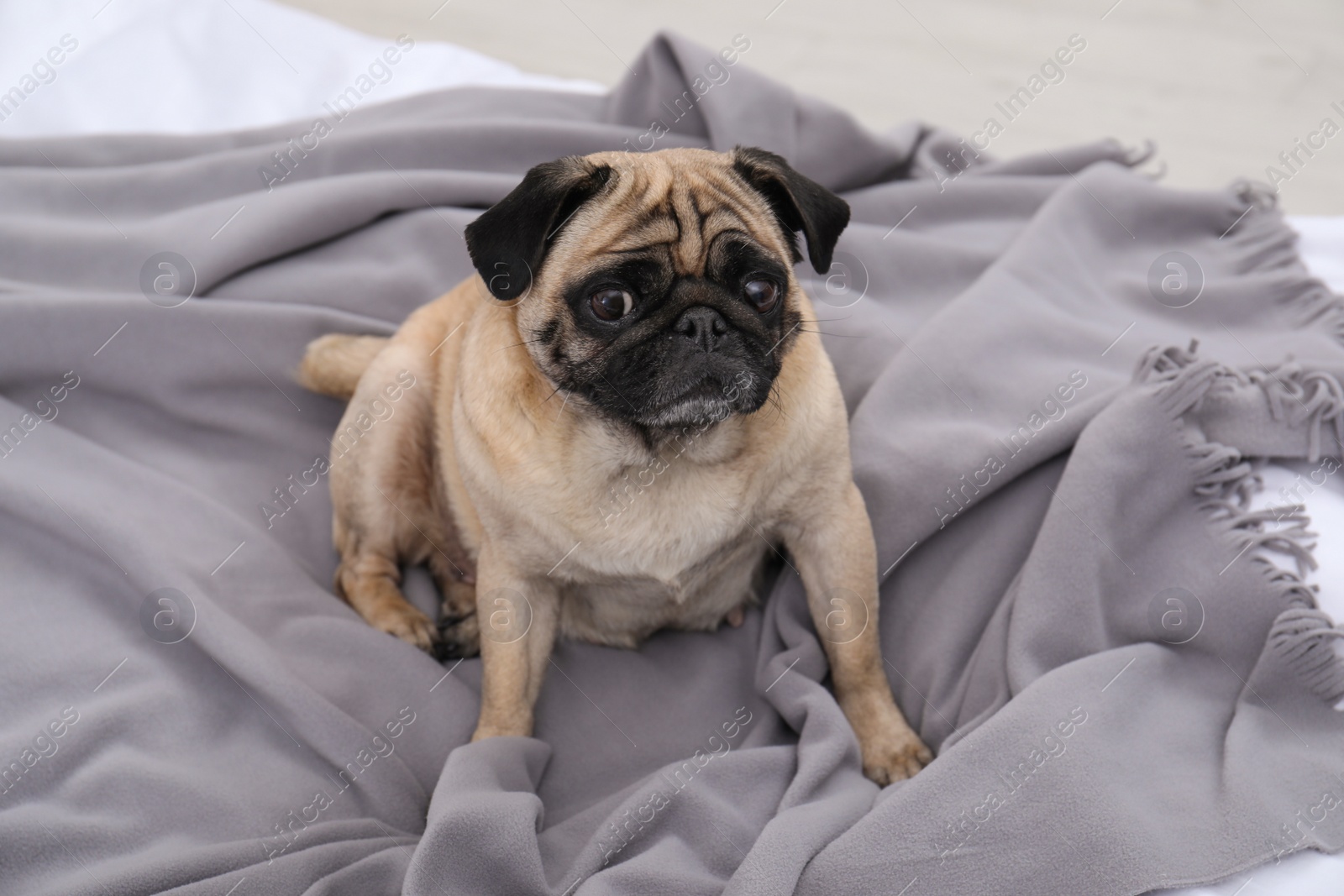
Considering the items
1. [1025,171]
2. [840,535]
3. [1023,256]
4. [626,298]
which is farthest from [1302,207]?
[626,298]

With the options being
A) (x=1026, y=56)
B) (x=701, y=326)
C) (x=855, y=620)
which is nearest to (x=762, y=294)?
(x=701, y=326)

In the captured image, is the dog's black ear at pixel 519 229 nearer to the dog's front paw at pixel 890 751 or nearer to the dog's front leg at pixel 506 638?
the dog's front leg at pixel 506 638

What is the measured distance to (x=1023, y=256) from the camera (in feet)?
10.8

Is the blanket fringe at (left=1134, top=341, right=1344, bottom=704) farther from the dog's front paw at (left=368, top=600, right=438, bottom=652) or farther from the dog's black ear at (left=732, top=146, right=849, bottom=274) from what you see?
the dog's front paw at (left=368, top=600, right=438, bottom=652)

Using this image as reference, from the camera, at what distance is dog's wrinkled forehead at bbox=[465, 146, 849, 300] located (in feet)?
6.77

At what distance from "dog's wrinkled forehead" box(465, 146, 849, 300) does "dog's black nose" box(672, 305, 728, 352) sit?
13 cm

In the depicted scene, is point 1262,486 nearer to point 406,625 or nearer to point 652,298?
point 652,298

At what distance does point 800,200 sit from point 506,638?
1.22 meters

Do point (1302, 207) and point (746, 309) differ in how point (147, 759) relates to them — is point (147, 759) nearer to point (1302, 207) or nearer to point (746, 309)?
point (746, 309)

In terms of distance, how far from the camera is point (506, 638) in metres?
2.46

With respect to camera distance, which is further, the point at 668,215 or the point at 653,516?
the point at 653,516

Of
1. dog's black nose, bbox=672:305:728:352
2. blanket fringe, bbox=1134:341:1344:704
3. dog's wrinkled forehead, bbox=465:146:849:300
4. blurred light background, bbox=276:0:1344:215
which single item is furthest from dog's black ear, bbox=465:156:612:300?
blurred light background, bbox=276:0:1344:215

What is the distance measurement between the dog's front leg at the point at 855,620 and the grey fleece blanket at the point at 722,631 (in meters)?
0.10

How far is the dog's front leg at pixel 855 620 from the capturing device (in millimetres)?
2424
